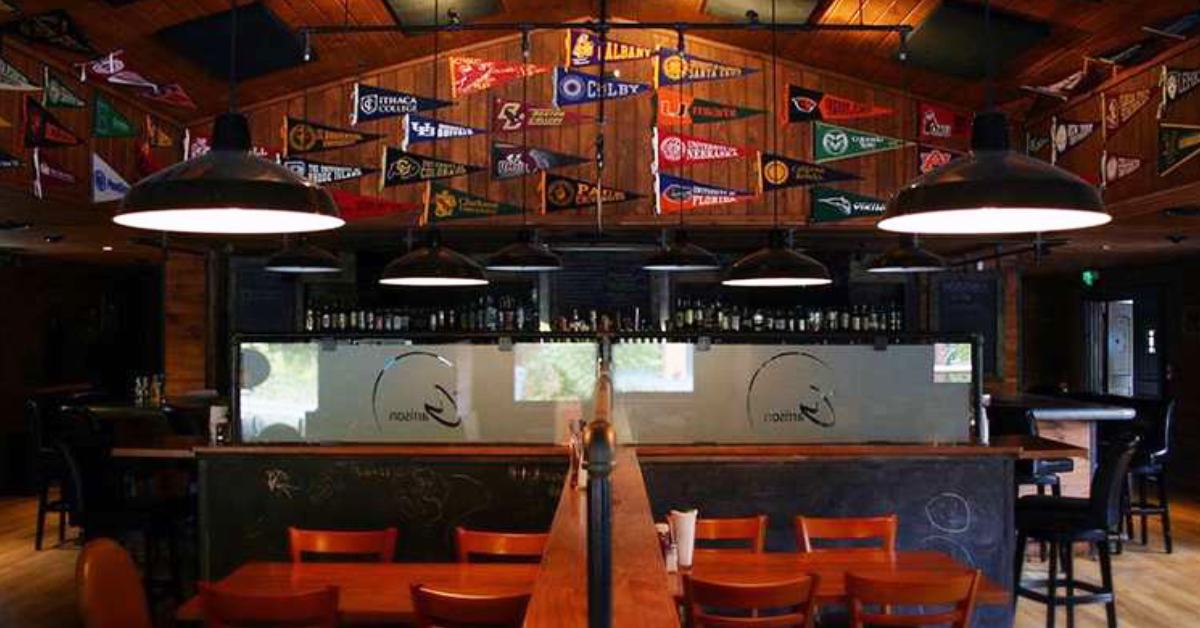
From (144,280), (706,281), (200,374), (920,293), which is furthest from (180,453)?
(144,280)

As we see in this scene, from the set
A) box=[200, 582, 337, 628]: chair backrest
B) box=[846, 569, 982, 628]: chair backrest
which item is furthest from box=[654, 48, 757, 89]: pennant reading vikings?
box=[200, 582, 337, 628]: chair backrest

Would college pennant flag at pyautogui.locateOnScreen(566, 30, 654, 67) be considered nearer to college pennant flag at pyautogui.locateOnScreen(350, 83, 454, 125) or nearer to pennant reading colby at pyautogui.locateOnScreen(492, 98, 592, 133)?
pennant reading colby at pyautogui.locateOnScreen(492, 98, 592, 133)

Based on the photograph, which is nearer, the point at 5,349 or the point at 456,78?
the point at 456,78

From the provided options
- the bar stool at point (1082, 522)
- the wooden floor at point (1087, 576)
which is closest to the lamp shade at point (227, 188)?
the bar stool at point (1082, 522)

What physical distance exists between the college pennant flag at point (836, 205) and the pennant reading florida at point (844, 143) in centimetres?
27

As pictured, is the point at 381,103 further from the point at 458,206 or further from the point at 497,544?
the point at 497,544

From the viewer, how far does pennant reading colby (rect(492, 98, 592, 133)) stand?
27.1 feet

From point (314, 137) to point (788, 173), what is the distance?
146 inches

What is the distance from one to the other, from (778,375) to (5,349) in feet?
29.9

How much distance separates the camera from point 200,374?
9.23 meters

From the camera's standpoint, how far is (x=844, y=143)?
837 centimetres

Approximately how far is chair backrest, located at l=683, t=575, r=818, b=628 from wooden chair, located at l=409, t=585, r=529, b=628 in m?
0.51

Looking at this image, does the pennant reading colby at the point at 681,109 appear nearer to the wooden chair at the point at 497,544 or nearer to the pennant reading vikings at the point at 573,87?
the pennant reading vikings at the point at 573,87

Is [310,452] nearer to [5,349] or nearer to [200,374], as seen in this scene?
[200,374]
